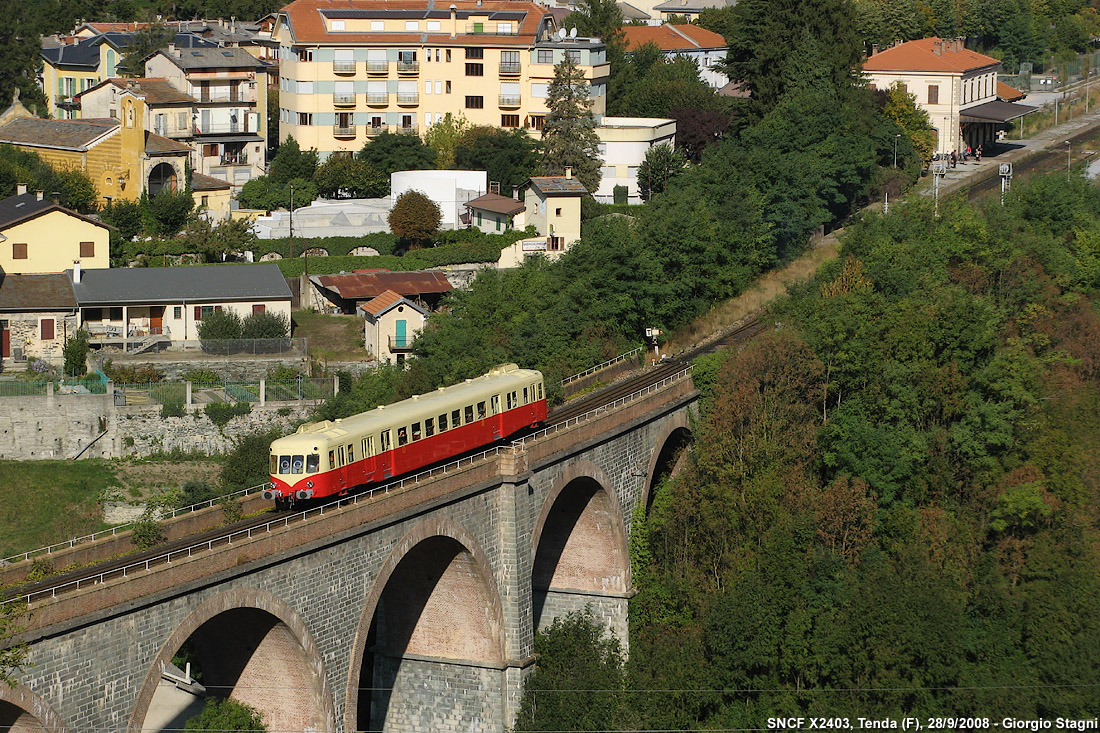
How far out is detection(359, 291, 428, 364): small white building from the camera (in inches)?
3462

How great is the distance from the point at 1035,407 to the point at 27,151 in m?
63.5

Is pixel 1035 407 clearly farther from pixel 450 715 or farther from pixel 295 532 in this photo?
pixel 295 532

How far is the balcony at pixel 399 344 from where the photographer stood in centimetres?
8794

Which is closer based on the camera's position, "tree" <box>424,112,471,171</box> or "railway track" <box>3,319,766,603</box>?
"railway track" <box>3,319,766,603</box>

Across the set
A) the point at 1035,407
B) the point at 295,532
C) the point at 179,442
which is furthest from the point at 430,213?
the point at 295,532

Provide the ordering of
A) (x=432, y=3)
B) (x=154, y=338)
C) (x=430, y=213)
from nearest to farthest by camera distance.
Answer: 1. (x=154, y=338)
2. (x=430, y=213)
3. (x=432, y=3)

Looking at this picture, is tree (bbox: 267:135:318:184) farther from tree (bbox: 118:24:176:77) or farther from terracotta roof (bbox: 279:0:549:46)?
tree (bbox: 118:24:176:77)

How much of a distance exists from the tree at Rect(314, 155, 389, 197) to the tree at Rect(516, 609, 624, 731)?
48340 millimetres

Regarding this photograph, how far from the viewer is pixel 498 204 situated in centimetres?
10281

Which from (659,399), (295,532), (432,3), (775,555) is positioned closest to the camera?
(295,532)

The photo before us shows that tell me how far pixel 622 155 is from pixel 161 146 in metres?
29.8

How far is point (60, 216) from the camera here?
88.8m

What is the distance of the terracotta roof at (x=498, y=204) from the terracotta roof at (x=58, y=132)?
74.2ft

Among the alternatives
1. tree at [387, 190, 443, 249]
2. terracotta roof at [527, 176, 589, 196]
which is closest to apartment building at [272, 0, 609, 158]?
tree at [387, 190, 443, 249]
